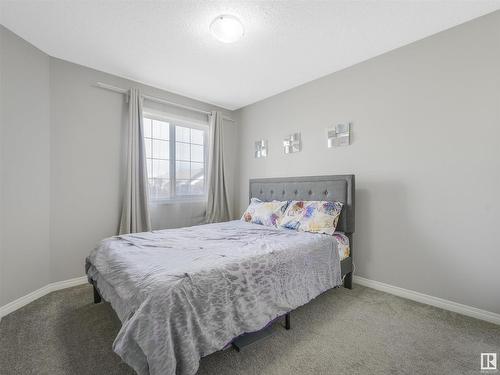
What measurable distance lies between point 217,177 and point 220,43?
2.00 m

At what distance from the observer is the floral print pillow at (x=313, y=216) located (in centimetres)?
238

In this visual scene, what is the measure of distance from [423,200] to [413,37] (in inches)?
60.3

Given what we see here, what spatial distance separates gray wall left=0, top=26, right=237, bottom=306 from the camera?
82.5 inches

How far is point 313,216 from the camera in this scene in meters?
2.49

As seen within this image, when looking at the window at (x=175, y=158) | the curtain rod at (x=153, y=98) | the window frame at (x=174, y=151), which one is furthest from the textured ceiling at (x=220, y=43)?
the window at (x=175, y=158)

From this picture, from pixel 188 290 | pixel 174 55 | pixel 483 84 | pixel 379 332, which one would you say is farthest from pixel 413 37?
pixel 188 290

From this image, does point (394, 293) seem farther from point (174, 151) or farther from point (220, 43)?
point (174, 151)

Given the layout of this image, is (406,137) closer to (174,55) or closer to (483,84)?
(483,84)

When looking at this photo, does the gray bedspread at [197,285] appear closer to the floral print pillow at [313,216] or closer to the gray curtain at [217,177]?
the floral print pillow at [313,216]

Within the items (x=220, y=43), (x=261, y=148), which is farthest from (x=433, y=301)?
(x=220, y=43)

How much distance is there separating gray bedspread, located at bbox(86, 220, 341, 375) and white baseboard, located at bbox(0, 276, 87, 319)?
28.5 inches

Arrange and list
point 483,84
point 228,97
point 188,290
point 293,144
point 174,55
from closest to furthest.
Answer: point 188,290 → point 483,84 → point 174,55 → point 293,144 → point 228,97

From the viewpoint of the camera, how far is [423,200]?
7.25 ft

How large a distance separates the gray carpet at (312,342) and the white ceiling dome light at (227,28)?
240cm
